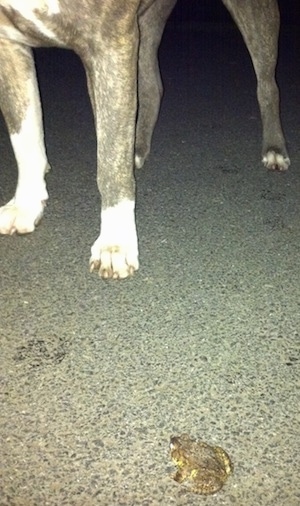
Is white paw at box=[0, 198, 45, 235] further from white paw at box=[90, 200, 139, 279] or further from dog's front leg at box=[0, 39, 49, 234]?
white paw at box=[90, 200, 139, 279]

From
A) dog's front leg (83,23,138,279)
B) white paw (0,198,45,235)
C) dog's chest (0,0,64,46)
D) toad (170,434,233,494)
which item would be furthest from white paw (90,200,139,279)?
toad (170,434,233,494)

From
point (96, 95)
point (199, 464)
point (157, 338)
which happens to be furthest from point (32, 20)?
point (199, 464)

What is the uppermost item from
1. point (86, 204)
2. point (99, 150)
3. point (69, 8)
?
point (69, 8)

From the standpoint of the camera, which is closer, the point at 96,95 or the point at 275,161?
the point at 96,95

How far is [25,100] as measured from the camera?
215 cm

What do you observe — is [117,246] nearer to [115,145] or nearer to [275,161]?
[115,145]

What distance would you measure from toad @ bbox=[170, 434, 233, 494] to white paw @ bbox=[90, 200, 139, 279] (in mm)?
690

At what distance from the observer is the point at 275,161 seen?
2.79m

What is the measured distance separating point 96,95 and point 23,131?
14.6 inches

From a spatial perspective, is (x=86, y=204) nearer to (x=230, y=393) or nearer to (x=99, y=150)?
(x=99, y=150)

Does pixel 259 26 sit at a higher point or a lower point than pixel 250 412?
higher

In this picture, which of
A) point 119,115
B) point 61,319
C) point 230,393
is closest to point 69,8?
point 119,115

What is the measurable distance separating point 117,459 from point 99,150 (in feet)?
3.05

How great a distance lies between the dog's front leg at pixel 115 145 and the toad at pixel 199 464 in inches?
27.8
